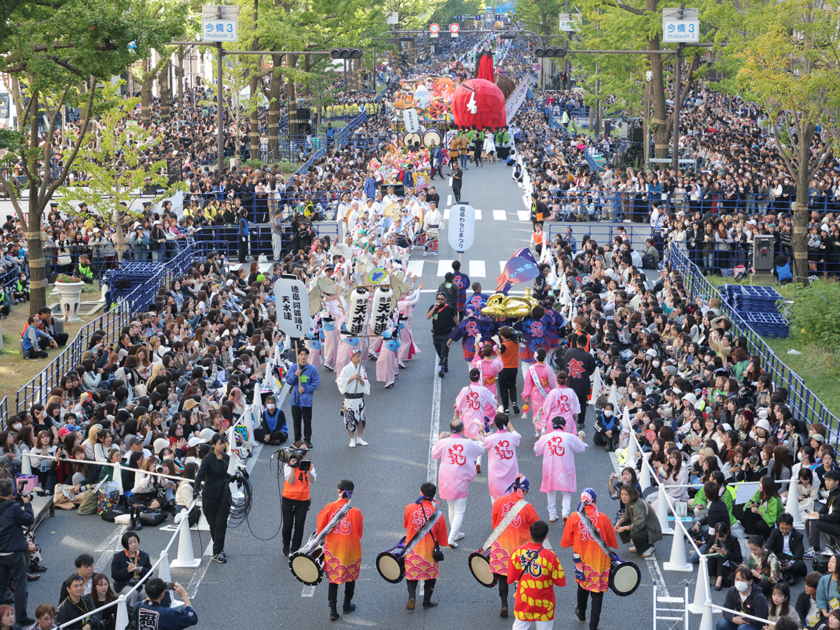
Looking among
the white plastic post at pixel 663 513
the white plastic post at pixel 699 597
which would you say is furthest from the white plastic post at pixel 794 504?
the white plastic post at pixel 699 597

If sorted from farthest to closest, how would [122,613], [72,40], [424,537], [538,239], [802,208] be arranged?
[538,239]
[802,208]
[72,40]
[424,537]
[122,613]

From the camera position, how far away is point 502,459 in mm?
11320

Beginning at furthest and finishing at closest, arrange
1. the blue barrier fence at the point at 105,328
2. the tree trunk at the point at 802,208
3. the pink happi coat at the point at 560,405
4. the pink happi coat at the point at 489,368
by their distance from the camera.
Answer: the tree trunk at the point at 802,208
the blue barrier fence at the point at 105,328
the pink happi coat at the point at 489,368
the pink happi coat at the point at 560,405

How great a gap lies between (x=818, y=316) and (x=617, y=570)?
1154cm

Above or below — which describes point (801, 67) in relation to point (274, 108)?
below

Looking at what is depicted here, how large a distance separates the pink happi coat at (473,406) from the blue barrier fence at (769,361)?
4.54 metres

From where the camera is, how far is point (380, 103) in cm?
6228

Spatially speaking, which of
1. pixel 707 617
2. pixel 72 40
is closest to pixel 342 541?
pixel 707 617

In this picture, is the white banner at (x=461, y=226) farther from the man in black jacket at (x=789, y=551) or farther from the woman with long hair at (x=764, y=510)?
the man in black jacket at (x=789, y=551)

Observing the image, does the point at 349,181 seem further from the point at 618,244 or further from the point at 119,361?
→ the point at 119,361

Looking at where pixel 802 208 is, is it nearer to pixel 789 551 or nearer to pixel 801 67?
pixel 801 67

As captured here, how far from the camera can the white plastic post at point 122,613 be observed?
28.7 feet

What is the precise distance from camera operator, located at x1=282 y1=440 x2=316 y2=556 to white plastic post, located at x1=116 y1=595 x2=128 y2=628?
2324 millimetres

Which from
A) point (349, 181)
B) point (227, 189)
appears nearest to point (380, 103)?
point (349, 181)
